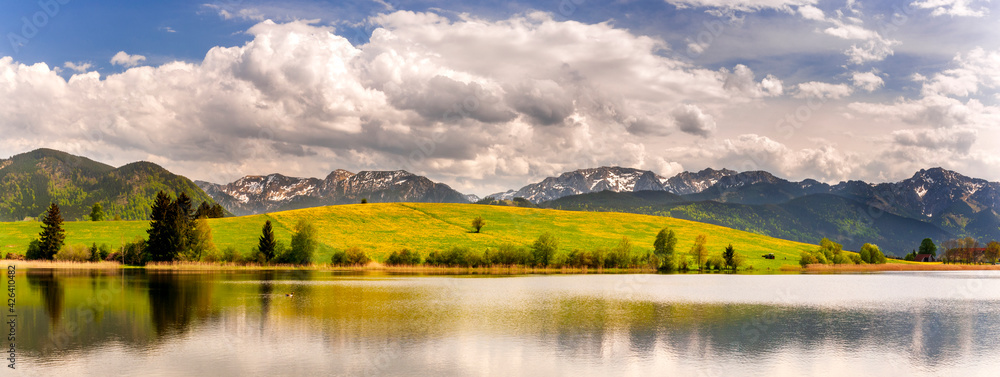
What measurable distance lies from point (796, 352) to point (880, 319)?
1967 centimetres

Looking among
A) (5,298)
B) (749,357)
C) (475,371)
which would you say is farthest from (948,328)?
(5,298)

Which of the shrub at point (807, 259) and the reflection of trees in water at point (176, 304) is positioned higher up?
the reflection of trees in water at point (176, 304)

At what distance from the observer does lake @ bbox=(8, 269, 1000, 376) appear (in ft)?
91.1

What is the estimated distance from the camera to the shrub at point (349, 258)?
128 meters

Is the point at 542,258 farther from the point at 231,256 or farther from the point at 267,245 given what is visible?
the point at 231,256

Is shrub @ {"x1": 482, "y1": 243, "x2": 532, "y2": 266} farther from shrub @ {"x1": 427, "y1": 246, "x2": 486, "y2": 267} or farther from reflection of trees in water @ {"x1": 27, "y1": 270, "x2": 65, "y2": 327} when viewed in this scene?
reflection of trees in water @ {"x1": 27, "y1": 270, "x2": 65, "y2": 327}

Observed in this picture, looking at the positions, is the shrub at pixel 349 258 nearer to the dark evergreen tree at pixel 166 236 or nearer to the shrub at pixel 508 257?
the shrub at pixel 508 257

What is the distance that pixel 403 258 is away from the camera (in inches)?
5007

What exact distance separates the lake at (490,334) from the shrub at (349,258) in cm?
6516

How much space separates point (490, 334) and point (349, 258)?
3830 inches

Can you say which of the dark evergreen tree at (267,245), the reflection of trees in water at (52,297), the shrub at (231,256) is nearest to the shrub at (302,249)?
the dark evergreen tree at (267,245)

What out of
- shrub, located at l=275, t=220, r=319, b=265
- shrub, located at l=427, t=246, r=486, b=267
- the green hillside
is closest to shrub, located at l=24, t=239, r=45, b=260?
the green hillside

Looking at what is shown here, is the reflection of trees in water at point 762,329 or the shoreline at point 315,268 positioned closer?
the reflection of trees in water at point 762,329

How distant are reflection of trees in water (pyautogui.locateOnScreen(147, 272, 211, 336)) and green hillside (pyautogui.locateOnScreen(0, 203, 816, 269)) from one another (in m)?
63.0
